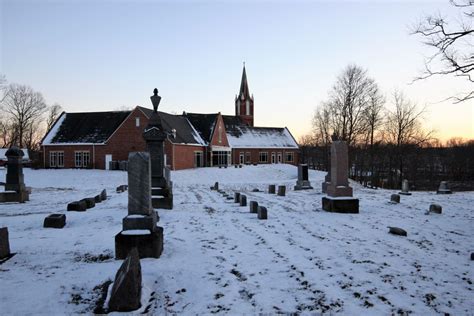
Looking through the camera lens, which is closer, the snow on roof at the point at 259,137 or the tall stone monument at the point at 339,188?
the tall stone monument at the point at 339,188

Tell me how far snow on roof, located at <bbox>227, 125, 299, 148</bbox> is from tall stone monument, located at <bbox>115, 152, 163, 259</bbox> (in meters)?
45.2

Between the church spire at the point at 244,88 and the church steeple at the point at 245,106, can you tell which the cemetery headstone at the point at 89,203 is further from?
the church spire at the point at 244,88

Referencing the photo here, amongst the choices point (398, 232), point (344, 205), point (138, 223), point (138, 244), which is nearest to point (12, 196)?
point (138, 223)

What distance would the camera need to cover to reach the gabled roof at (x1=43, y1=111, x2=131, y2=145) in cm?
3954

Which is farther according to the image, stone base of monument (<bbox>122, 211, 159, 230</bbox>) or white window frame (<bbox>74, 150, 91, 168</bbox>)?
white window frame (<bbox>74, 150, 91, 168</bbox>)

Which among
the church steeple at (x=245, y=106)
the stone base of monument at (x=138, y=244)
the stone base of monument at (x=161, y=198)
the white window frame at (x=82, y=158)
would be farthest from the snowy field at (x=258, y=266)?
the church steeple at (x=245, y=106)

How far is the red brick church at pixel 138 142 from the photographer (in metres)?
36.7

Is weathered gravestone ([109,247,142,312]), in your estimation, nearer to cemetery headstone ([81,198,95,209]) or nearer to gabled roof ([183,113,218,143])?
cemetery headstone ([81,198,95,209])

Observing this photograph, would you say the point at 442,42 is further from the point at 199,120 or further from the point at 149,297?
the point at 199,120

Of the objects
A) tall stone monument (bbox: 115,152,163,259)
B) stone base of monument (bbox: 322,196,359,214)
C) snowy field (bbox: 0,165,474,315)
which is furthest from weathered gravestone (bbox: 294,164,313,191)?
tall stone monument (bbox: 115,152,163,259)

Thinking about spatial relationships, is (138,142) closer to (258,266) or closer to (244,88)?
(258,266)

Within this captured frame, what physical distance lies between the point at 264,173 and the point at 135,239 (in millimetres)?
33549

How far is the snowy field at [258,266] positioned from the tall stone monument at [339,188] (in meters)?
1.15

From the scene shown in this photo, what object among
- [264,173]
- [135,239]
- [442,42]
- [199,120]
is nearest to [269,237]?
[135,239]
